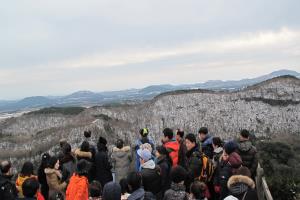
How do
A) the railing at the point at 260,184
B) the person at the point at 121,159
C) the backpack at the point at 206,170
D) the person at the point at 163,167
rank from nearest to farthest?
the backpack at the point at 206,170, the person at the point at 163,167, the railing at the point at 260,184, the person at the point at 121,159

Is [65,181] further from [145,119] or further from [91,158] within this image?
[145,119]

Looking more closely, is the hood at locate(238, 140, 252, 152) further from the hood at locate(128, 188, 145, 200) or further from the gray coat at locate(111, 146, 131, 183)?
the hood at locate(128, 188, 145, 200)

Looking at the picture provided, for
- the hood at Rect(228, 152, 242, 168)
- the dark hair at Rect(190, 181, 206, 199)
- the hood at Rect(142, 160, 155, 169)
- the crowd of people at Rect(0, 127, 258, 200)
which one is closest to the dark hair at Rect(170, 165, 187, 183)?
the crowd of people at Rect(0, 127, 258, 200)

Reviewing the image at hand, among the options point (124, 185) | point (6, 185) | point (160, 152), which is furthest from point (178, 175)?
point (6, 185)

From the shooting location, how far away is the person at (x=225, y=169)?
321 inches

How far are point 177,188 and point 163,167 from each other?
81.6 inches

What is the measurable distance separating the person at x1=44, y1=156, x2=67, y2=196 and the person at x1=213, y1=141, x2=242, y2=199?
331cm

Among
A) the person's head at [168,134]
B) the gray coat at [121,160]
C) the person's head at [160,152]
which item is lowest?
the gray coat at [121,160]

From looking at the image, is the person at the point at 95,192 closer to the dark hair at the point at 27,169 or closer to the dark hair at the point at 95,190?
the dark hair at the point at 95,190

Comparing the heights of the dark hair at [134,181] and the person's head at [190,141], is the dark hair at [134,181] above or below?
below

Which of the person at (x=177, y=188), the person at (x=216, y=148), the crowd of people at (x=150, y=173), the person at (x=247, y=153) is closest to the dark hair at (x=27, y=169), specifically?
the crowd of people at (x=150, y=173)

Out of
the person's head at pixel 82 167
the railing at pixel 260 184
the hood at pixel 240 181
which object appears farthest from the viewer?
the railing at pixel 260 184

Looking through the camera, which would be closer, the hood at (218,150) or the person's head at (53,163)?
the person's head at (53,163)

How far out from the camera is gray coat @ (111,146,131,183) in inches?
456
